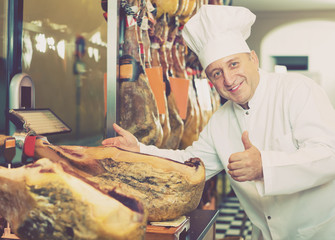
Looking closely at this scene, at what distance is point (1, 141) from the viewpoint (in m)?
1.04

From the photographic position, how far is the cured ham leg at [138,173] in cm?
98

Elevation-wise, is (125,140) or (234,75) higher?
(234,75)

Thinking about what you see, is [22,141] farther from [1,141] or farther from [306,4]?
[306,4]

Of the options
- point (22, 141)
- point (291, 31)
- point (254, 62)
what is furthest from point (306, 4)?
point (22, 141)

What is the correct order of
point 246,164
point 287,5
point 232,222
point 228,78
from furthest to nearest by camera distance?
point 287,5, point 232,222, point 228,78, point 246,164

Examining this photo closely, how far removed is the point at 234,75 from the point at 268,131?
0.30m

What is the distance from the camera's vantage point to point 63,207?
65 cm

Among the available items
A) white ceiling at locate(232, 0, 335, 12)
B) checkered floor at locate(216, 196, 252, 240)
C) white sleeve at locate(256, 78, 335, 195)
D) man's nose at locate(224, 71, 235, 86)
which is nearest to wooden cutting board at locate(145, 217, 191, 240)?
white sleeve at locate(256, 78, 335, 195)

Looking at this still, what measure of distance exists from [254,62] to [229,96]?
196 millimetres

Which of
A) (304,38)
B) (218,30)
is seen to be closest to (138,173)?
(218,30)

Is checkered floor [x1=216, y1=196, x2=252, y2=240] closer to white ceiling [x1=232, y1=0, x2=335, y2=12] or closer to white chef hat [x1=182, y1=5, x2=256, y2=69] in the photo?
white chef hat [x1=182, y1=5, x2=256, y2=69]

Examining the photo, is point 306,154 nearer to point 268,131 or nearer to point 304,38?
point 268,131

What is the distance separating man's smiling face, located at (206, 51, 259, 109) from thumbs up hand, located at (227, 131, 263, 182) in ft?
1.22

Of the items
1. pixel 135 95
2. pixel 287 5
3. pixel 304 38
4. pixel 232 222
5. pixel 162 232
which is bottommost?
pixel 232 222
